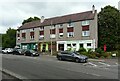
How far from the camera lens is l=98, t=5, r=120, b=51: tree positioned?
64812 millimetres

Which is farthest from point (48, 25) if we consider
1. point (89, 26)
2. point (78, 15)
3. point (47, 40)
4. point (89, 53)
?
point (89, 53)

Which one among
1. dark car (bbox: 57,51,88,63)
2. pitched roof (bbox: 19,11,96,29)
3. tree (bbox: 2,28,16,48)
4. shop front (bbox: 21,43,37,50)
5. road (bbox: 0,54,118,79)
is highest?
pitched roof (bbox: 19,11,96,29)

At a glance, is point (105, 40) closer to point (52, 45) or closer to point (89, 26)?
point (89, 26)

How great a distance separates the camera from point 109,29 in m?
65.8

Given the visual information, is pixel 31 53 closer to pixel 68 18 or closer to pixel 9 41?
pixel 68 18

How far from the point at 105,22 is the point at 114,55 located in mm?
18785

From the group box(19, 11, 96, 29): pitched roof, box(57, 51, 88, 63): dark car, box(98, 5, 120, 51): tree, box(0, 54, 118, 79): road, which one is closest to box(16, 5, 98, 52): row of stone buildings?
box(19, 11, 96, 29): pitched roof

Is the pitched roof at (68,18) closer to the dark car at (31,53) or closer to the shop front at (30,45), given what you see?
the shop front at (30,45)

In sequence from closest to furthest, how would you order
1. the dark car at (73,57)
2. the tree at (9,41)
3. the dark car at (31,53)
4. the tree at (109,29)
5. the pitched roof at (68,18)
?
the dark car at (73,57), the dark car at (31,53), the pitched roof at (68,18), the tree at (109,29), the tree at (9,41)

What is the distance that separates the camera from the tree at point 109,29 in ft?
213

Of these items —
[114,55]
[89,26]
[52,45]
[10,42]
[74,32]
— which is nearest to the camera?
[114,55]

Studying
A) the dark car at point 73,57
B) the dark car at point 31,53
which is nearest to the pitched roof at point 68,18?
the dark car at point 31,53

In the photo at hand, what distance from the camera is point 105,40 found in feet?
212

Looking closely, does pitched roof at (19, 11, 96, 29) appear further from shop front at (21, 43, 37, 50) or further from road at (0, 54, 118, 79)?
road at (0, 54, 118, 79)
